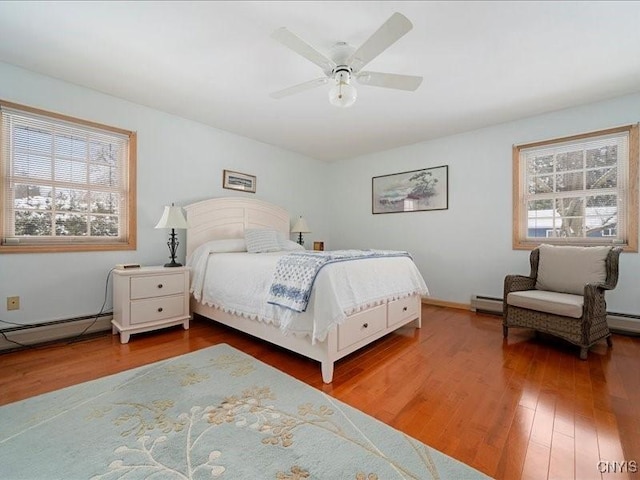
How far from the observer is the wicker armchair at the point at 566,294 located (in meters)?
2.36

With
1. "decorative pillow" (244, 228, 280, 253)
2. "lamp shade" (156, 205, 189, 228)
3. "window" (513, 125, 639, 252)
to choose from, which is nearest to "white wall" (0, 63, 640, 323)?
"window" (513, 125, 639, 252)

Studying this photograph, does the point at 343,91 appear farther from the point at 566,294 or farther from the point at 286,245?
the point at 566,294

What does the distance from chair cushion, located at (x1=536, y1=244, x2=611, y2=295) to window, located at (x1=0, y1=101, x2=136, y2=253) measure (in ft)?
14.7

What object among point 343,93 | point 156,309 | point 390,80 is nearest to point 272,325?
point 156,309

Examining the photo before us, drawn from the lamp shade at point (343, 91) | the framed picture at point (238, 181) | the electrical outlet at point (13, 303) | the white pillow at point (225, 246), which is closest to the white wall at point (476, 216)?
the framed picture at point (238, 181)

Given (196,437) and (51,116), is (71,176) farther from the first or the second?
(196,437)

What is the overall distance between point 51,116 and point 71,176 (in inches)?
22.1

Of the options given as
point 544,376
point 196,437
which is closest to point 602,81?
point 544,376

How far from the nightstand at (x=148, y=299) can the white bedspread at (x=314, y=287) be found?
217 millimetres

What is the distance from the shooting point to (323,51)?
225cm

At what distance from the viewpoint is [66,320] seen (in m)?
2.72

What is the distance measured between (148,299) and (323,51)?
2.76 m

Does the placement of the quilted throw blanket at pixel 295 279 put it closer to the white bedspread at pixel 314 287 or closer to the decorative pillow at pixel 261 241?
the white bedspread at pixel 314 287

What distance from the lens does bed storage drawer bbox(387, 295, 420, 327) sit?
2691mm
